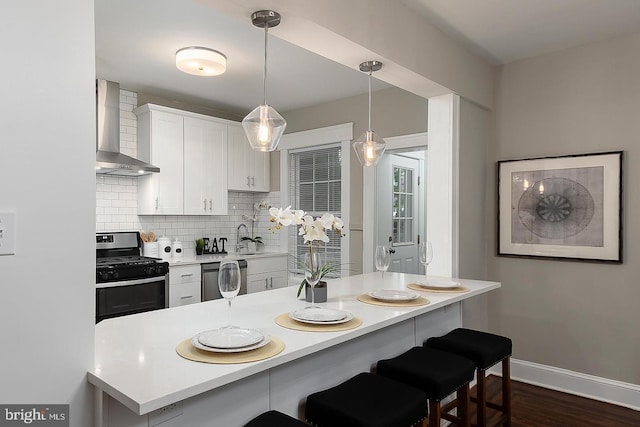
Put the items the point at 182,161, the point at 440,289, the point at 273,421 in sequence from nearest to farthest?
the point at 273,421 → the point at 440,289 → the point at 182,161

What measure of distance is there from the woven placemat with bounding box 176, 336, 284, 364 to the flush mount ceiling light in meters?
2.45

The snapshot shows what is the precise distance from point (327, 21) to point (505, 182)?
2.29 m

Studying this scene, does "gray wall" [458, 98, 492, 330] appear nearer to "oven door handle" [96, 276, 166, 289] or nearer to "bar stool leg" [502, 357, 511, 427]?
"bar stool leg" [502, 357, 511, 427]

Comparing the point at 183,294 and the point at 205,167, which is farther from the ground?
the point at 205,167

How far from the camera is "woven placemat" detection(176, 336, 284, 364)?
1.30 metres

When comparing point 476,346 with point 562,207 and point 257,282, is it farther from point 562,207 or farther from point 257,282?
point 257,282

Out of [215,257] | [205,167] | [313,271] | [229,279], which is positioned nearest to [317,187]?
[205,167]

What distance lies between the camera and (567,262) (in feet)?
10.8

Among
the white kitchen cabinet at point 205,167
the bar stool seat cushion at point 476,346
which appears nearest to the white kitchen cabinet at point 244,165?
the white kitchen cabinet at point 205,167

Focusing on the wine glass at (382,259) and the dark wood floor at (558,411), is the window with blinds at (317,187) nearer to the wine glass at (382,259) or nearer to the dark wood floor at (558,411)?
the wine glass at (382,259)

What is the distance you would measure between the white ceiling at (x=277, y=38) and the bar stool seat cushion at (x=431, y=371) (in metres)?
1.77

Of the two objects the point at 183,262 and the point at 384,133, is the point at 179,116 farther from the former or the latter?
the point at 384,133

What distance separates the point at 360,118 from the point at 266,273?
2.10 m

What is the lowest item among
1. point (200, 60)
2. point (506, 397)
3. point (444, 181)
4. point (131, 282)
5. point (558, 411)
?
point (558, 411)
